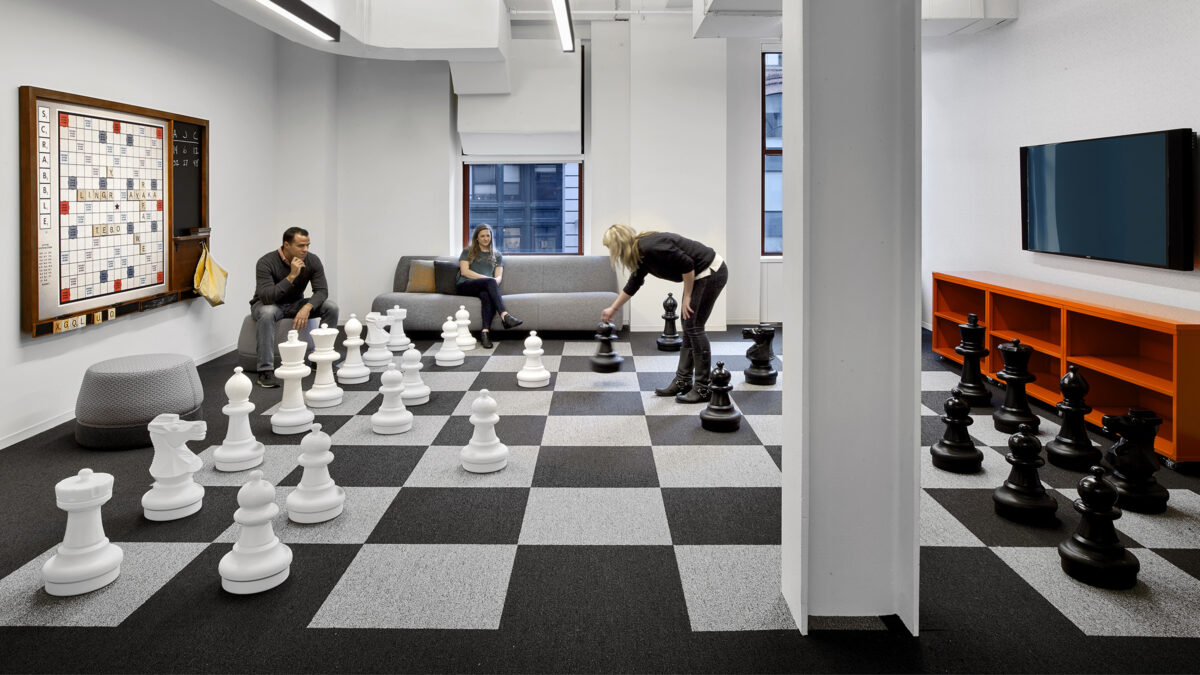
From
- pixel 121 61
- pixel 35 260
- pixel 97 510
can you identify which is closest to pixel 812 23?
pixel 97 510

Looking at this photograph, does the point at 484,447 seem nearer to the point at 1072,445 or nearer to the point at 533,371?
the point at 533,371

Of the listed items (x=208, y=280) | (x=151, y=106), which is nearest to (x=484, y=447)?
(x=208, y=280)

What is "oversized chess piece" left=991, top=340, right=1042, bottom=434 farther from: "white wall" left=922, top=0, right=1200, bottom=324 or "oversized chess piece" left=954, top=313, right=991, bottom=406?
"white wall" left=922, top=0, right=1200, bottom=324

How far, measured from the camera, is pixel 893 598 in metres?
2.28

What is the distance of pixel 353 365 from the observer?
5.67 meters

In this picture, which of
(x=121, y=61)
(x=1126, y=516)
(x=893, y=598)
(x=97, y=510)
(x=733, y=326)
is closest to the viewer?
(x=893, y=598)

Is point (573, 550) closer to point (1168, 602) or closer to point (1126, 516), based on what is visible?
point (1168, 602)

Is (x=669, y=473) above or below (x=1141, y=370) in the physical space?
below

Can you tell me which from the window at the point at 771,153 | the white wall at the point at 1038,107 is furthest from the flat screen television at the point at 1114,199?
the window at the point at 771,153

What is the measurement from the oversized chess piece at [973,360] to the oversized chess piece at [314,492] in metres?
3.40

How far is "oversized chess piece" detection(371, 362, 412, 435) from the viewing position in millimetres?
4262

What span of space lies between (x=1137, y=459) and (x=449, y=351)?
456 centimetres

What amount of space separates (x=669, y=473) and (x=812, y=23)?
2.08m

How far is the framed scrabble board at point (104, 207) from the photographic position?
4.28 metres
